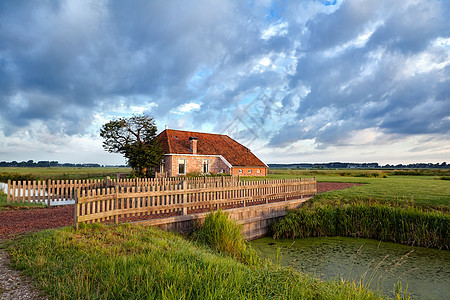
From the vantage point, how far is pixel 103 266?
4.18 metres

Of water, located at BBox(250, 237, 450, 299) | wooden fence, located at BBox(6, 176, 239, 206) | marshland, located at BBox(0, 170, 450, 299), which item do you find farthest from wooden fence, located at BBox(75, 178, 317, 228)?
wooden fence, located at BBox(6, 176, 239, 206)

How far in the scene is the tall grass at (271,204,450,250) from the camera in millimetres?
9188

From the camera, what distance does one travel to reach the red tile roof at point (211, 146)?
31609 mm

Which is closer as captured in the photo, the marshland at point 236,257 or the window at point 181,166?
the marshland at point 236,257

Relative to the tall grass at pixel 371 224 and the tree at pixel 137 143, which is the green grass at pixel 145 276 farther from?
the tree at pixel 137 143

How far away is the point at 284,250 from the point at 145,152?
20.5 meters

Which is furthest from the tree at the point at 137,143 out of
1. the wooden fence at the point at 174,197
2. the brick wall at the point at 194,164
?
the wooden fence at the point at 174,197

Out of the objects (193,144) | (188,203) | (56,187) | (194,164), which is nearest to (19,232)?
(188,203)

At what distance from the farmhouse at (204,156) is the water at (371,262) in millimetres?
20409

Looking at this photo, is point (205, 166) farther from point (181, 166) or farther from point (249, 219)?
point (249, 219)

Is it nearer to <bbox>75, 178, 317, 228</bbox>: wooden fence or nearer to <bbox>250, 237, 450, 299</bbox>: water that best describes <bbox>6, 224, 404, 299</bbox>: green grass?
<bbox>250, 237, 450, 299</bbox>: water

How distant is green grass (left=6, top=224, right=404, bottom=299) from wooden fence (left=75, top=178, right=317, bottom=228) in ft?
5.77

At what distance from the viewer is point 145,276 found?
148 inches

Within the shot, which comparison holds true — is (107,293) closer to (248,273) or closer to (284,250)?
(248,273)
